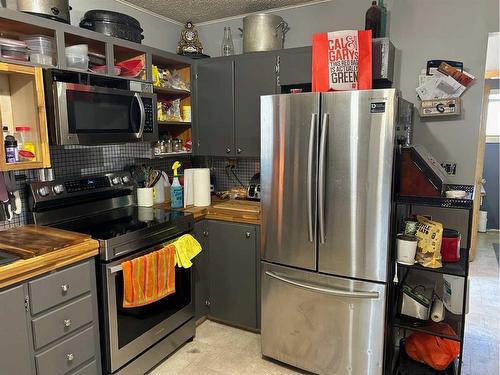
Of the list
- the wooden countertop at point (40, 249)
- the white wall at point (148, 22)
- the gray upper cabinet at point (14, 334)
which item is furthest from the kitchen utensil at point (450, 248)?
the white wall at point (148, 22)

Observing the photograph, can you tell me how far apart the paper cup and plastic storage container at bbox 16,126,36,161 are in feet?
6.58

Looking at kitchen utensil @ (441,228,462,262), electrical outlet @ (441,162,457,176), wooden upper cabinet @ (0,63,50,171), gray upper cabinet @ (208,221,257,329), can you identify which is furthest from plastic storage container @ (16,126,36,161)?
electrical outlet @ (441,162,457,176)

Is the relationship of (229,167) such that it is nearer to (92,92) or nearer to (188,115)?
(188,115)

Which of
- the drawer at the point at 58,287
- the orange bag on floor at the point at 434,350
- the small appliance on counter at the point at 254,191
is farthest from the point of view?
the small appliance on counter at the point at 254,191

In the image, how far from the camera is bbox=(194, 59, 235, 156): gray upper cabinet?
286 cm

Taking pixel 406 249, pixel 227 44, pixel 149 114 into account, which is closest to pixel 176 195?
pixel 149 114

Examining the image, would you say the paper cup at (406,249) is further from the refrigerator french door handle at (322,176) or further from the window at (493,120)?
the window at (493,120)

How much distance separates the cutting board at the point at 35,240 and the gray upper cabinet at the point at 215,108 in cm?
135

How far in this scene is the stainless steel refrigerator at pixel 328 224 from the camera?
1914 mm

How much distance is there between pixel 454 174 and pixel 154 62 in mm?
2291

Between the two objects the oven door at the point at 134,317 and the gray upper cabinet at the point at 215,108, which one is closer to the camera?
the oven door at the point at 134,317

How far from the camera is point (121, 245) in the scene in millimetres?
1980

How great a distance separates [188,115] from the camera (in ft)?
9.84

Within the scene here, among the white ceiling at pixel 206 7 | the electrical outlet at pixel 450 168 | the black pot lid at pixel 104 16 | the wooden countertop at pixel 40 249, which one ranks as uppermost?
the white ceiling at pixel 206 7
